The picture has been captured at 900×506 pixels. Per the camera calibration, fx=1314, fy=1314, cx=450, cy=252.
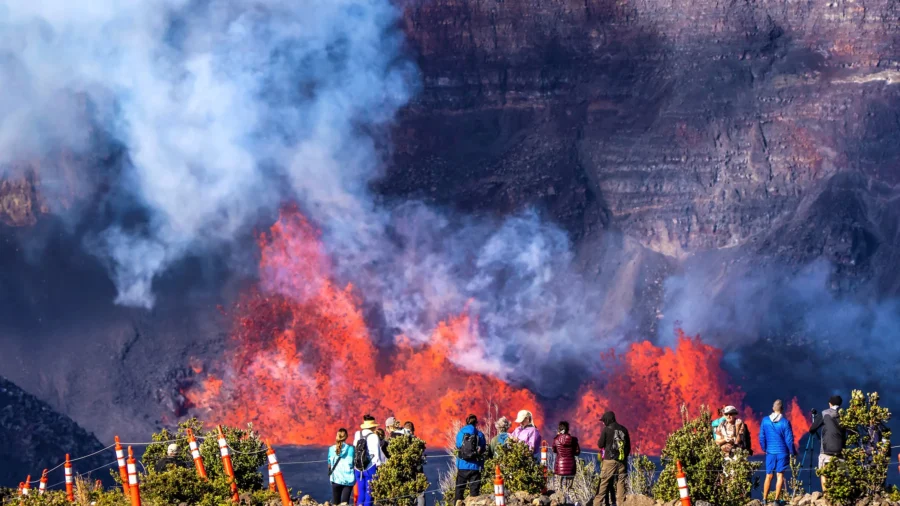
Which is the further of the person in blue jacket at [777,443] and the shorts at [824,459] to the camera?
the person in blue jacket at [777,443]

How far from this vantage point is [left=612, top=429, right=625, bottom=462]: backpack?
94.2 ft

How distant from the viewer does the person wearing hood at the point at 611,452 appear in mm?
28734

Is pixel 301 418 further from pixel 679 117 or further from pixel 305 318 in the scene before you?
pixel 679 117

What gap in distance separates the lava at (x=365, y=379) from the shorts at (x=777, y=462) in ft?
172

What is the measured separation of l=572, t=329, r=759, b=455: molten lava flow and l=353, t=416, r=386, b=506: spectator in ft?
184

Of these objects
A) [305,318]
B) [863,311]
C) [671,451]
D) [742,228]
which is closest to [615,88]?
[742,228]

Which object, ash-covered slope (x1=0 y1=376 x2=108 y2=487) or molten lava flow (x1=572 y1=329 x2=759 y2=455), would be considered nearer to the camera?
ash-covered slope (x1=0 y1=376 x2=108 y2=487)

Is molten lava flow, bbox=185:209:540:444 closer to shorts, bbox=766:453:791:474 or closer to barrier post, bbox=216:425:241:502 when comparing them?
shorts, bbox=766:453:791:474

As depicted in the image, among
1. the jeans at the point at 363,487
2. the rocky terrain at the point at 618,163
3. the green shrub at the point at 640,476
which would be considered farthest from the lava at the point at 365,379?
the jeans at the point at 363,487

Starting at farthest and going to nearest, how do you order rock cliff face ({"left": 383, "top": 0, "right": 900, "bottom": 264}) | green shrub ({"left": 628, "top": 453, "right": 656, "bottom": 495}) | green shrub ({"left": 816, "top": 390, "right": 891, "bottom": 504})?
rock cliff face ({"left": 383, "top": 0, "right": 900, "bottom": 264}) → green shrub ({"left": 628, "top": 453, "right": 656, "bottom": 495}) → green shrub ({"left": 816, "top": 390, "right": 891, "bottom": 504})

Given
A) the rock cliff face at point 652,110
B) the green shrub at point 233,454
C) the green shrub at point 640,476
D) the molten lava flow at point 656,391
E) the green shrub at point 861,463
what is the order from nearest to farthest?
the green shrub at point 861,463
the green shrub at point 640,476
the green shrub at point 233,454
the molten lava flow at point 656,391
the rock cliff face at point 652,110

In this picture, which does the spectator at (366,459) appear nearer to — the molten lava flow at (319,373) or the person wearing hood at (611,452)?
the person wearing hood at (611,452)

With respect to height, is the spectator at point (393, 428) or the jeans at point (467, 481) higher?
the spectator at point (393, 428)

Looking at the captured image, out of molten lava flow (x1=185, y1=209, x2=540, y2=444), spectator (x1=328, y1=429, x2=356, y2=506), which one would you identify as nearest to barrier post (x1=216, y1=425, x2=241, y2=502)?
spectator (x1=328, y1=429, x2=356, y2=506)
